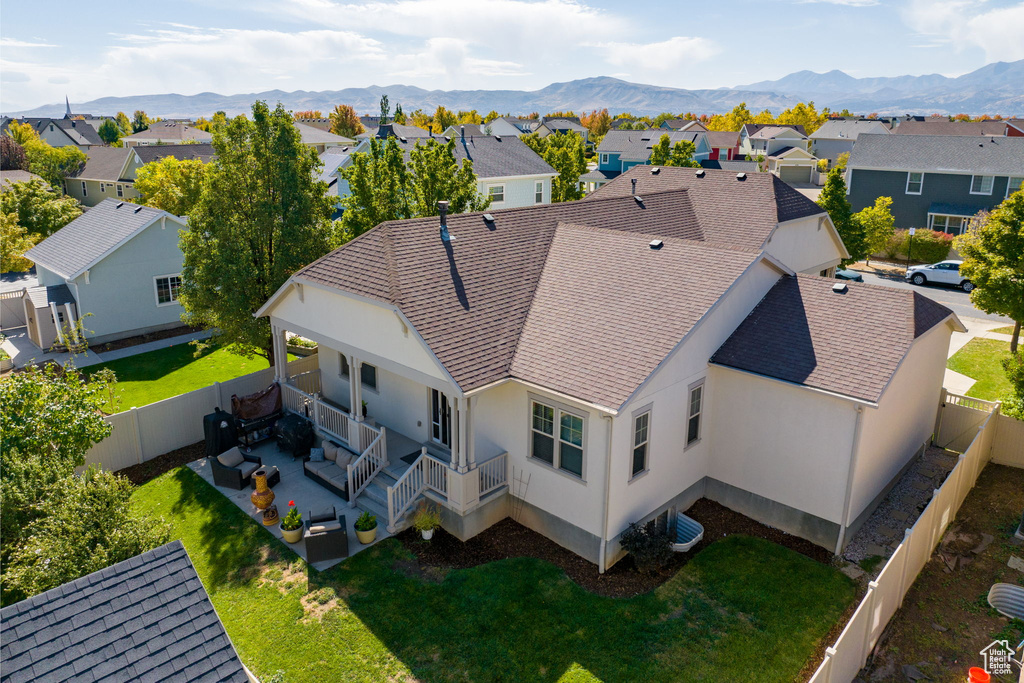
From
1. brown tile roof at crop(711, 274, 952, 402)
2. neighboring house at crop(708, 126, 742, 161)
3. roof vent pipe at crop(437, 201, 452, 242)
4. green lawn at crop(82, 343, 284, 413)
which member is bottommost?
green lawn at crop(82, 343, 284, 413)

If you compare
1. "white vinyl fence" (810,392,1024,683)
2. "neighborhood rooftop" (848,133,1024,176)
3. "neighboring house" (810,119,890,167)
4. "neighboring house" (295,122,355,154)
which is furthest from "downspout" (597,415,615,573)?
"neighboring house" (810,119,890,167)

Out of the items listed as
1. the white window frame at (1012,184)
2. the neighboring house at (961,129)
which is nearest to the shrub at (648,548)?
the white window frame at (1012,184)

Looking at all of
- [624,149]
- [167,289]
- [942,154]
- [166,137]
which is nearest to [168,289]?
[167,289]

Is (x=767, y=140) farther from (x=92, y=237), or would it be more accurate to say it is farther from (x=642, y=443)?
(x=642, y=443)

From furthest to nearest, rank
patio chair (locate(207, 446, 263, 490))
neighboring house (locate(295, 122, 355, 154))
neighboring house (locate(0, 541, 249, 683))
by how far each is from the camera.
→ neighboring house (locate(295, 122, 355, 154)) → patio chair (locate(207, 446, 263, 490)) → neighboring house (locate(0, 541, 249, 683))

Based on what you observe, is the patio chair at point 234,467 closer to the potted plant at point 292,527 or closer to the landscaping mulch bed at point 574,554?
the potted plant at point 292,527

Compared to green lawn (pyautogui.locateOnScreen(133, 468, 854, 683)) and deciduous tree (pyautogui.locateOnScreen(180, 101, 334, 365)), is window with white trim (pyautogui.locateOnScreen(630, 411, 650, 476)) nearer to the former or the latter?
green lawn (pyautogui.locateOnScreen(133, 468, 854, 683))
